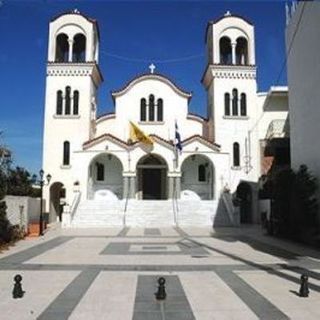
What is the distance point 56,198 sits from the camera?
42.3 m

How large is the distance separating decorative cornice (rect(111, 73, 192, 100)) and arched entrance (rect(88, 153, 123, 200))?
5.38m

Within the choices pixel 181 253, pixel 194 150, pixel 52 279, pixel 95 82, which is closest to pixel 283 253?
pixel 181 253

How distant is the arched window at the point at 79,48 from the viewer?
4358 cm

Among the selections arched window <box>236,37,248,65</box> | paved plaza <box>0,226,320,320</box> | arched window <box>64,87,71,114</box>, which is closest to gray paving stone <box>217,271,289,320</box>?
paved plaza <box>0,226,320,320</box>

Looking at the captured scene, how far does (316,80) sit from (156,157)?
2279 centimetres

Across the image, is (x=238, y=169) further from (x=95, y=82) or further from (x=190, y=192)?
(x=95, y=82)

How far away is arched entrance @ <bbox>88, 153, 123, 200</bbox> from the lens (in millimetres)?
42000

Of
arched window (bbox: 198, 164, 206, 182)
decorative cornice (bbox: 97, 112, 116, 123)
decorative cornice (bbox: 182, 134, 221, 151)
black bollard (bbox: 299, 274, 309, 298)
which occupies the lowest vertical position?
black bollard (bbox: 299, 274, 309, 298)

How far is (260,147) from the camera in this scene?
4203 centimetres

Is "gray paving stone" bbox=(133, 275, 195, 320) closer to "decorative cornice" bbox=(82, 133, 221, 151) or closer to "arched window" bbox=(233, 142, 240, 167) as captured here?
"decorative cornice" bbox=(82, 133, 221, 151)

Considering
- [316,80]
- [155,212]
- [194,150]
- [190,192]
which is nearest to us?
[316,80]

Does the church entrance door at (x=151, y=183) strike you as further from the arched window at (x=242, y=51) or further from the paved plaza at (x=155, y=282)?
the paved plaza at (x=155, y=282)

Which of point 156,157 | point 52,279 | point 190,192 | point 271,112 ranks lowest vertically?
point 52,279

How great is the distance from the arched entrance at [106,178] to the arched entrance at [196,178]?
202 inches
